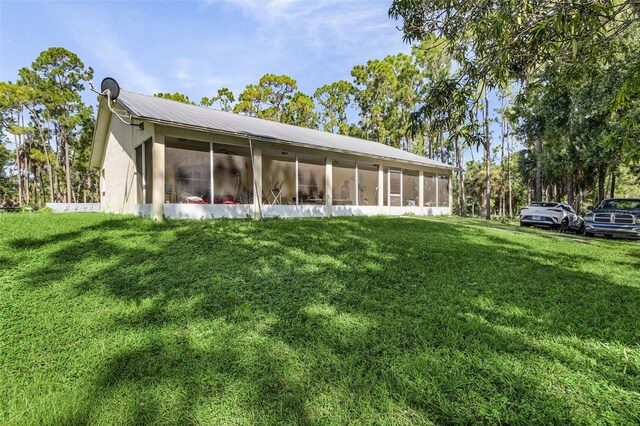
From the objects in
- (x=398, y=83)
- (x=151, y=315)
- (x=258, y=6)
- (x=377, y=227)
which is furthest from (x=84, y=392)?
(x=398, y=83)

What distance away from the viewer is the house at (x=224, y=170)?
31.0 feet

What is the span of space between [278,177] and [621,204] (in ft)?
45.6

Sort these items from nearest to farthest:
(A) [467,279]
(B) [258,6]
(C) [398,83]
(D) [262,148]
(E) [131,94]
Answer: (A) [467,279] → (B) [258,6] → (D) [262,148] → (E) [131,94] → (C) [398,83]

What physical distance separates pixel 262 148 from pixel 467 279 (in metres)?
8.77

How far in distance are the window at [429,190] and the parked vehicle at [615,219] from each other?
7.28m

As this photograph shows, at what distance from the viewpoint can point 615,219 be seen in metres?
11.4

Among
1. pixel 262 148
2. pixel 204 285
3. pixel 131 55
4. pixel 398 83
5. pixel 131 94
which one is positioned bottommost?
pixel 204 285

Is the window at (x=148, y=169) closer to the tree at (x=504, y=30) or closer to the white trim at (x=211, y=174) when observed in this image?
the white trim at (x=211, y=174)

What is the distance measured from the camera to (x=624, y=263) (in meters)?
6.46

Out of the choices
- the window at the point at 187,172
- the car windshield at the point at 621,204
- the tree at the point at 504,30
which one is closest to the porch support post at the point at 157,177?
the window at the point at 187,172

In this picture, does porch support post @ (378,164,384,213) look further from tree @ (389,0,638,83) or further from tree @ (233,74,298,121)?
tree @ (233,74,298,121)

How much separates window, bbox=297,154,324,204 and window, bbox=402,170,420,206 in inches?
223

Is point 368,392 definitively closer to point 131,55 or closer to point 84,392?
point 84,392

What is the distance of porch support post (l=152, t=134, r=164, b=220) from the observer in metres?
9.01
